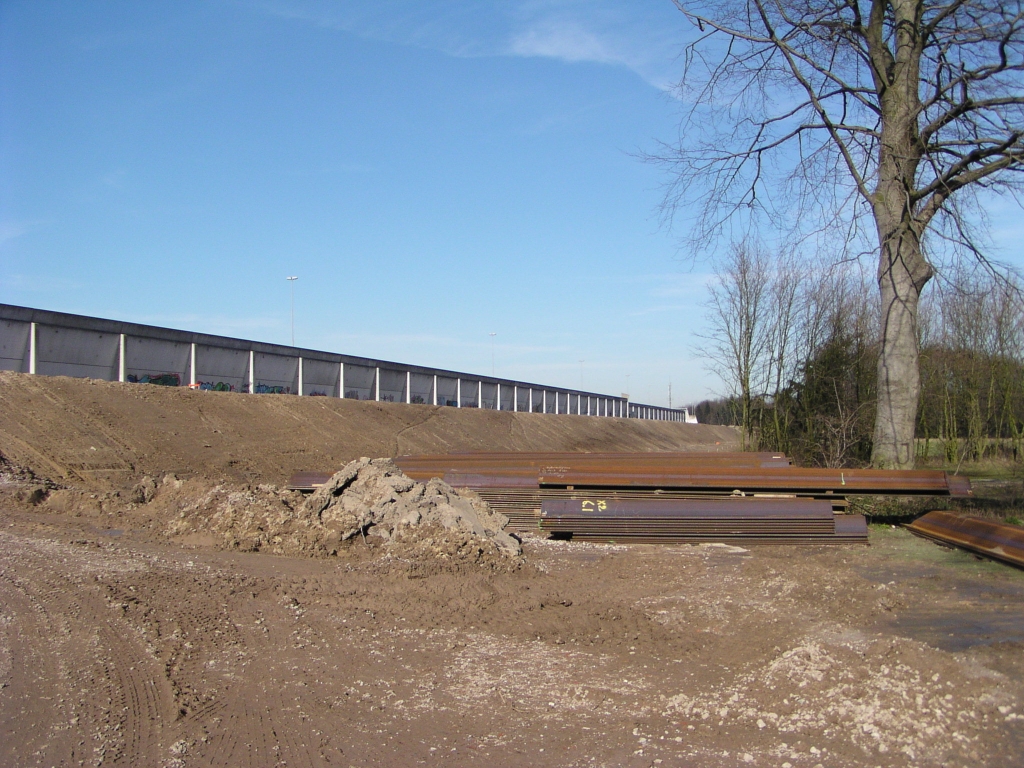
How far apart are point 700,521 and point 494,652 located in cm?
587

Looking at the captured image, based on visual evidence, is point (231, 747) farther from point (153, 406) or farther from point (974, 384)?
point (974, 384)

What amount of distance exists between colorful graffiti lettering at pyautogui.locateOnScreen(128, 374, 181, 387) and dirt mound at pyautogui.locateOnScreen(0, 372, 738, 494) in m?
2.57

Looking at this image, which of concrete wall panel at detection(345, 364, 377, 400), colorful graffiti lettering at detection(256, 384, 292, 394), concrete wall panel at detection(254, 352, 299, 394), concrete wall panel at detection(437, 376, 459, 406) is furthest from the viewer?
concrete wall panel at detection(437, 376, 459, 406)

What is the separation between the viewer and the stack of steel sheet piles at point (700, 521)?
10.6m

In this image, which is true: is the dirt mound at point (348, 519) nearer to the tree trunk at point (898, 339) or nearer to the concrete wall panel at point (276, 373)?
the tree trunk at point (898, 339)

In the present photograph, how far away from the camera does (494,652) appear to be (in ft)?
18.8

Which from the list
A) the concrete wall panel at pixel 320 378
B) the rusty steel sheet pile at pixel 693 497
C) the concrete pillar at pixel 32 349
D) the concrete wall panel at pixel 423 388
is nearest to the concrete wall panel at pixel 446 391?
the concrete wall panel at pixel 423 388

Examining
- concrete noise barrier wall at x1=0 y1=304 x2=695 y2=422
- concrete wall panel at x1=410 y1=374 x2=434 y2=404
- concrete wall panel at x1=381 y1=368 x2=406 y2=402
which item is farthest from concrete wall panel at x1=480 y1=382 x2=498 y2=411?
concrete wall panel at x1=381 y1=368 x2=406 y2=402

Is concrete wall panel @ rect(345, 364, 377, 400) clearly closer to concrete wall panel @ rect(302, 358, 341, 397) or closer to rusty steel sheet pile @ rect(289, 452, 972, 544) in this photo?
concrete wall panel @ rect(302, 358, 341, 397)

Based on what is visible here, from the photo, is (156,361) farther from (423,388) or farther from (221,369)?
(423,388)

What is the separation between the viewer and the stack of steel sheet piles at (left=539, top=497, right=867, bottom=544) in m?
10.6

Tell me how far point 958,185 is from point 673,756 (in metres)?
11.5

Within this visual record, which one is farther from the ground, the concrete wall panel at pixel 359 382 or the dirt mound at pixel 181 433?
the concrete wall panel at pixel 359 382

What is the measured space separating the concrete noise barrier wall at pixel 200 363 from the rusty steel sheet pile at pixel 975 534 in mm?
23329
